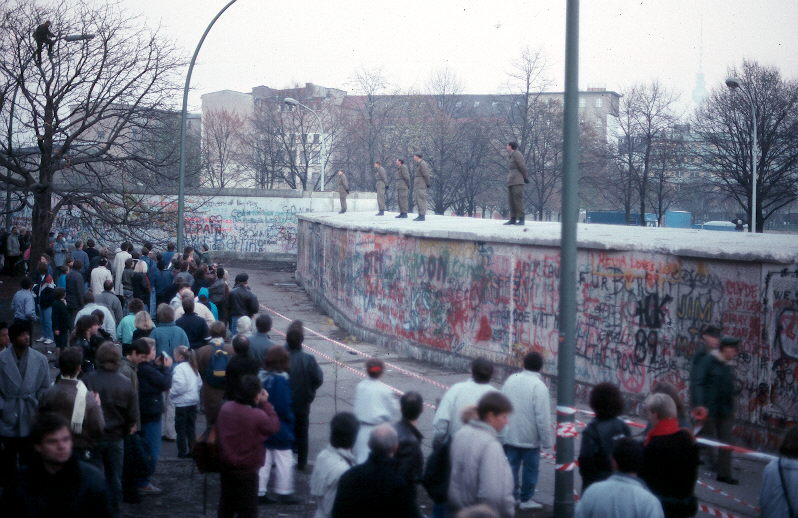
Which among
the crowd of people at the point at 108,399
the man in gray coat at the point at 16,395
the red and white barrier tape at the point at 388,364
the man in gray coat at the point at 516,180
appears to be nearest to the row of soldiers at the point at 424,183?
the man in gray coat at the point at 516,180

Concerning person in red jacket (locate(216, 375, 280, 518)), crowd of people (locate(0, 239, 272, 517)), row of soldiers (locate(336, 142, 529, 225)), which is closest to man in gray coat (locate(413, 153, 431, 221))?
row of soldiers (locate(336, 142, 529, 225))

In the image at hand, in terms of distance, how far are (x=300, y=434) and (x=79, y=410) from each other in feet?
10.4

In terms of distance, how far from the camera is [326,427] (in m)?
12.3

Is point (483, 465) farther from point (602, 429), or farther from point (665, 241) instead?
point (665, 241)

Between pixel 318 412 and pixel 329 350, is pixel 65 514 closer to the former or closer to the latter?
pixel 318 412

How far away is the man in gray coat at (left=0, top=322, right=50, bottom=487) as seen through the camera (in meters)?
7.98

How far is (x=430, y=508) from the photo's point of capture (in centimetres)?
874

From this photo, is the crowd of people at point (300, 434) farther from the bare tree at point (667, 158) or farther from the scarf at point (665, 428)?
the bare tree at point (667, 158)

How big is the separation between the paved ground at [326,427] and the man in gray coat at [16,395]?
3.83 feet

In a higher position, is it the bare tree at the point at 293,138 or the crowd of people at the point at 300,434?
the bare tree at the point at 293,138

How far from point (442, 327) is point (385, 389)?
31.6ft

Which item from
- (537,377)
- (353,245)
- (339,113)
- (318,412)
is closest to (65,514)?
(537,377)

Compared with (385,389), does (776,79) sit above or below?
above

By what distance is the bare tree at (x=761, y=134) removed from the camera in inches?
1411
